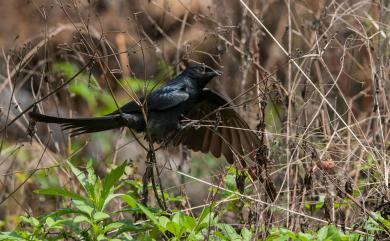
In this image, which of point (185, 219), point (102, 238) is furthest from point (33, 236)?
point (185, 219)

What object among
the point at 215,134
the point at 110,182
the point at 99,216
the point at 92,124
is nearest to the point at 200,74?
the point at 215,134

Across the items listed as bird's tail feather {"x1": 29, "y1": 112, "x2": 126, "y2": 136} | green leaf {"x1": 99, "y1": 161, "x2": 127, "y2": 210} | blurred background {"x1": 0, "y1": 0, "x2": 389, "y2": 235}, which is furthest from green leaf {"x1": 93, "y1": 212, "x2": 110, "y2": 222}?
bird's tail feather {"x1": 29, "y1": 112, "x2": 126, "y2": 136}

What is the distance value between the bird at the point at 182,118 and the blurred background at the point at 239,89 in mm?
157

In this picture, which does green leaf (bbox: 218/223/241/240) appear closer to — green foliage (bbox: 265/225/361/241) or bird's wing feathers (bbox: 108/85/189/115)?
green foliage (bbox: 265/225/361/241)

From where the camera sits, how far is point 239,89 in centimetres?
750

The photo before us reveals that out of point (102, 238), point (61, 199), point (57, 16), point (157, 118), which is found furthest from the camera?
point (57, 16)

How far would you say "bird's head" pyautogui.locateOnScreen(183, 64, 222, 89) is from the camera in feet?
19.0

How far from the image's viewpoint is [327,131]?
17.8ft

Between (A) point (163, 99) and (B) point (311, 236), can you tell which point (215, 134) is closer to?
(A) point (163, 99)

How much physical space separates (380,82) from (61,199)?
267cm

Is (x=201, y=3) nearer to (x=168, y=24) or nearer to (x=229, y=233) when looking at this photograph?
(x=168, y=24)

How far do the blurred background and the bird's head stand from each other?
237 mm

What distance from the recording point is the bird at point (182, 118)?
18.2ft

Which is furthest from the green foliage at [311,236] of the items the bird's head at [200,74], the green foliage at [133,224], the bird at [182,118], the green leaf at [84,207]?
the bird's head at [200,74]
